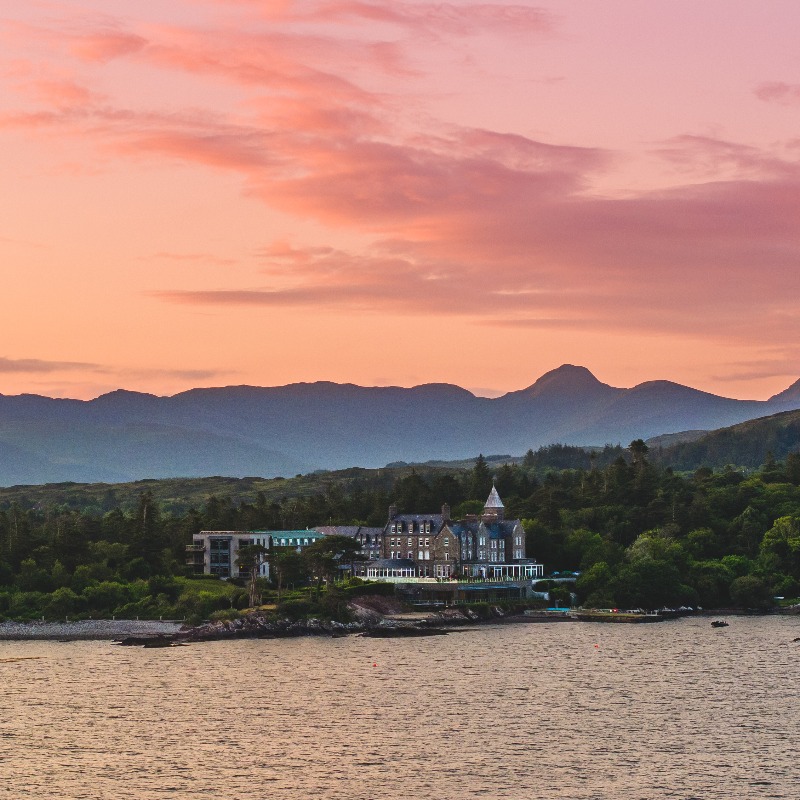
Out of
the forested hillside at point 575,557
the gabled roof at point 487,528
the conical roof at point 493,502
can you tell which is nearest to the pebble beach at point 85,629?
the forested hillside at point 575,557

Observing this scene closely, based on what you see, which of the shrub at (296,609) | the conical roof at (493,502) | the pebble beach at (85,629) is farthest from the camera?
the conical roof at (493,502)

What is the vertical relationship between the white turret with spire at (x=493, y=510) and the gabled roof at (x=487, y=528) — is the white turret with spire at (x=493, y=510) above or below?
above

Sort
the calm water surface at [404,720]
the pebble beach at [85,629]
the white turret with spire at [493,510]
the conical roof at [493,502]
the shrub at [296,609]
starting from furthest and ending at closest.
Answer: the conical roof at [493,502]
the white turret with spire at [493,510]
the shrub at [296,609]
the pebble beach at [85,629]
the calm water surface at [404,720]

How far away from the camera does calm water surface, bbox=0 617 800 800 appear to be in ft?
222

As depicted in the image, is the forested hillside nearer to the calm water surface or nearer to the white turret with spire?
the white turret with spire

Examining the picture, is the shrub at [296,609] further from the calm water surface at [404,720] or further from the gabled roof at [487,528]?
the gabled roof at [487,528]

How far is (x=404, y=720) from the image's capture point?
280ft

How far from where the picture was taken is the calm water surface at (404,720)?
67.8 m

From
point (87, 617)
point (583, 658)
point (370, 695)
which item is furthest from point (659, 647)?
point (87, 617)

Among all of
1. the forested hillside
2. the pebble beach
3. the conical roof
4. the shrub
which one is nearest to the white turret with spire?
the conical roof

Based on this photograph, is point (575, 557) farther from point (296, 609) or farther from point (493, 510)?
point (296, 609)

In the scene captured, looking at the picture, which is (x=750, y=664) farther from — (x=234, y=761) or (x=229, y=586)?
(x=229, y=586)

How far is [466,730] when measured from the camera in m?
81.9

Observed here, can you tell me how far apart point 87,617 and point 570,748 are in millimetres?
82337
